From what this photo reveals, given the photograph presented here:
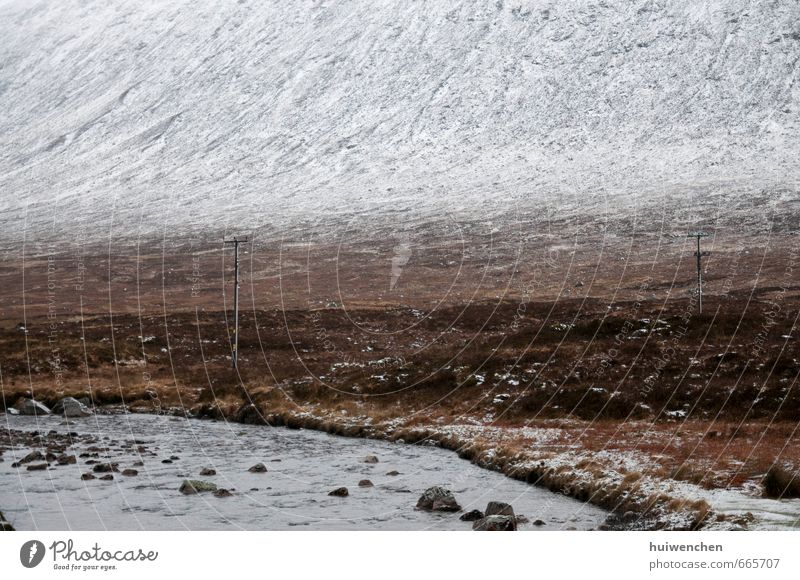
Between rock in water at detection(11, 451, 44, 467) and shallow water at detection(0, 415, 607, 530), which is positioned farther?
rock in water at detection(11, 451, 44, 467)

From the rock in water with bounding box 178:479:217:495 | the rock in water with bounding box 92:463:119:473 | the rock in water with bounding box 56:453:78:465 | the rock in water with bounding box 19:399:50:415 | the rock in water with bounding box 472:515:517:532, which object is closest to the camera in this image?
the rock in water with bounding box 472:515:517:532

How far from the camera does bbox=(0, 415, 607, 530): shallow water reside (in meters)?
25.5

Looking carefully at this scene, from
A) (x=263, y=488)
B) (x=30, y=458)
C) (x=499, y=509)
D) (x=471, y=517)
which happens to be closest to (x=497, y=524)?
(x=499, y=509)

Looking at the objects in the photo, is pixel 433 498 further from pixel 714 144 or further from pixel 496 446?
pixel 714 144

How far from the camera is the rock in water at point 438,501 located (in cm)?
2667

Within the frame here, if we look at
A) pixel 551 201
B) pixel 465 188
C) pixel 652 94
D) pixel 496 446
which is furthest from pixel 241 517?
pixel 652 94

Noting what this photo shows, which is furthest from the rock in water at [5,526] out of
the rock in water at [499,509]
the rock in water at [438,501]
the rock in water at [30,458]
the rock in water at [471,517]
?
the rock in water at [499,509]

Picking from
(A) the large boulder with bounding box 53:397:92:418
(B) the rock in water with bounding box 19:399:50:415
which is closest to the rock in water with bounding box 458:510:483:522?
(A) the large boulder with bounding box 53:397:92:418

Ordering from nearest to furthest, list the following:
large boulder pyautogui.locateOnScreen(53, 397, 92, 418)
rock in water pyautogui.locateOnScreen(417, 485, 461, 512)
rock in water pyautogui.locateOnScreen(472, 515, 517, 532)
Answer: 1. rock in water pyautogui.locateOnScreen(472, 515, 517, 532)
2. rock in water pyautogui.locateOnScreen(417, 485, 461, 512)
3. large boulder pyautogui.locateOnScreen(53, 397, 92, 418)

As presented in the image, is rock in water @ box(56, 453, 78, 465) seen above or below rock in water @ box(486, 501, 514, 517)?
below

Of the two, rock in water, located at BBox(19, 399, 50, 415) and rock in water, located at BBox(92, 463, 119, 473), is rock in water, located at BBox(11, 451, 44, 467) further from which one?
rock in water, located at BBox(19, 399, 50, 415)

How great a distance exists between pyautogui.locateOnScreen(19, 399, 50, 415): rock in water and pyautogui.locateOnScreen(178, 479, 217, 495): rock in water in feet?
68.9

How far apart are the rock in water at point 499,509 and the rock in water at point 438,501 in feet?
4.55
